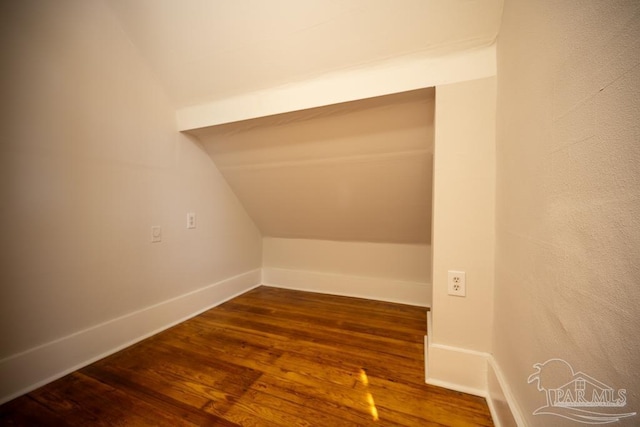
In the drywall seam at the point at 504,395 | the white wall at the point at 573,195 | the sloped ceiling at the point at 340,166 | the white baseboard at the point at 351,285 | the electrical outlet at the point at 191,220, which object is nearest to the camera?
the white wall at the point at 573,195

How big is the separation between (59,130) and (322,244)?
7.45 ft

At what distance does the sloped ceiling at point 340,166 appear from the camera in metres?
1.67

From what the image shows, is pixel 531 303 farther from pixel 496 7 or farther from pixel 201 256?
pixel 201 256

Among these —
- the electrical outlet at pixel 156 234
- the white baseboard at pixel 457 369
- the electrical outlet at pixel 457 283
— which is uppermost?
the electrical outlet at pixel 156 234

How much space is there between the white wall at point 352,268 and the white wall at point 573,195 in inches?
55.9

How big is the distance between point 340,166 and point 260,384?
1.61m

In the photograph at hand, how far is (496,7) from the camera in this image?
1072mm

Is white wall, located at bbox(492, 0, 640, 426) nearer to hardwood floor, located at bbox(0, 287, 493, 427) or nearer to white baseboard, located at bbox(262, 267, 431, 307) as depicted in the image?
hardwood floor, located at bbox(0, 287, 493, 427)

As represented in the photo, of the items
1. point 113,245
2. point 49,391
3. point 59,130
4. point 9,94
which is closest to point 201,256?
point 113,245

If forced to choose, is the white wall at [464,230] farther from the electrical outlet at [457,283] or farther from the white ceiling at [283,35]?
the white ceiling at [283,35]

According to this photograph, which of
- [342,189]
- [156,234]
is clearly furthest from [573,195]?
[156,234]
